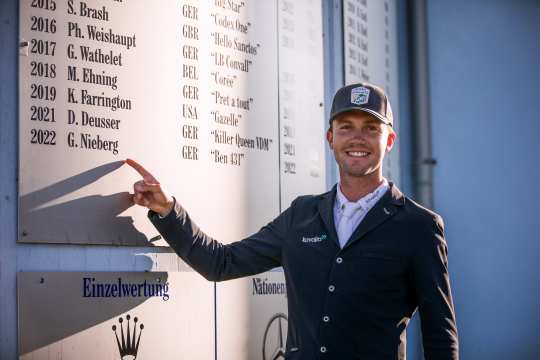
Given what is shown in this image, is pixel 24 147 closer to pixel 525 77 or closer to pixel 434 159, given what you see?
pixel 434 159

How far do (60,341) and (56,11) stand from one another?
3.86ft

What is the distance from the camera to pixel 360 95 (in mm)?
Answer: 3590

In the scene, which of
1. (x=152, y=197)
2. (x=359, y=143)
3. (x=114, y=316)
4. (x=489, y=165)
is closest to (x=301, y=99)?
(x=359, y=143)

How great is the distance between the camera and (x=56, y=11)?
137 inches

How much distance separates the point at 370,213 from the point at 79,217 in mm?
1056

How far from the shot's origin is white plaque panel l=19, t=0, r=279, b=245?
341 cm

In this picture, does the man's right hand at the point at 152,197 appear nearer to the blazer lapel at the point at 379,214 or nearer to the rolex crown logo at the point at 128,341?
the rolex crown logo at the point at 128,341

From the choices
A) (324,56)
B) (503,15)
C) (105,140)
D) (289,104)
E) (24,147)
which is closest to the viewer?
(24,147)

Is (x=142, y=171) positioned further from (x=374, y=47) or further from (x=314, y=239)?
(x=374, y=47)

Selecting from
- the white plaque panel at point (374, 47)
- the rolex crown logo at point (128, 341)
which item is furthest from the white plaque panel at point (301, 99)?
the rolex crown logo at point (128, 341)

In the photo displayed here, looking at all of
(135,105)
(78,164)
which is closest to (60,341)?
(78,164)

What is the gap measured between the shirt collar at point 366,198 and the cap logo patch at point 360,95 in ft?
1.10

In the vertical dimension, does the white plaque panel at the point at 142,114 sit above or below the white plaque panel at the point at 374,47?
below

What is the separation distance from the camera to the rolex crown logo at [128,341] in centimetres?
360
